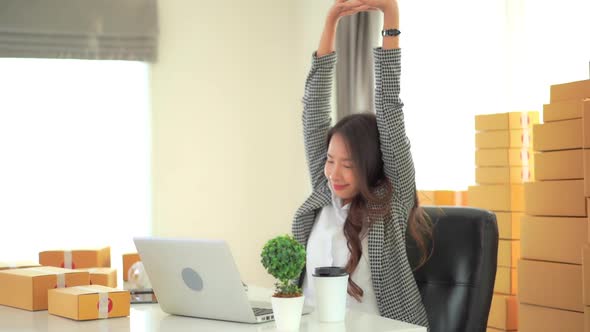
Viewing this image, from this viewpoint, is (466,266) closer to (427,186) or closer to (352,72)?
(427,186)

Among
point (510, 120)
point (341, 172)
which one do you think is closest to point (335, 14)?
point (341, 172)

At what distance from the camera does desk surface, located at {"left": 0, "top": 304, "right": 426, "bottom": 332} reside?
1.48 metres

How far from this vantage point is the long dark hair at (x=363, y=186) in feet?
6.88

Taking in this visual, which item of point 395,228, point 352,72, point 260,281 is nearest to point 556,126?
point 395,228

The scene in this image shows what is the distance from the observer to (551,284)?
2.94 meters

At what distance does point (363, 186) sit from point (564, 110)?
1095 millimetres

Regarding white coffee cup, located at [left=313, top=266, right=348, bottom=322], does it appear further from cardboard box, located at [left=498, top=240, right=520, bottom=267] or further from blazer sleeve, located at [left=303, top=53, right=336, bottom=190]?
cardboard box, located at [left=498, top=240, right=520, bottom=267]

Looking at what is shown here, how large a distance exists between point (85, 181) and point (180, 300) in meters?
3.74

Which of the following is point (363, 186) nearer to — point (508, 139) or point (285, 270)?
point (285, 270)

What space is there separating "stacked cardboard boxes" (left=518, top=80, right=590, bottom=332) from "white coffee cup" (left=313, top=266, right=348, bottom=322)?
149cm

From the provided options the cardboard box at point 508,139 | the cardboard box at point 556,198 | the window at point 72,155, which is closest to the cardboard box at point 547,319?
the cardboard box at point 556,198

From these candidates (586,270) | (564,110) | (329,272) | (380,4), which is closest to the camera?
(329,272)

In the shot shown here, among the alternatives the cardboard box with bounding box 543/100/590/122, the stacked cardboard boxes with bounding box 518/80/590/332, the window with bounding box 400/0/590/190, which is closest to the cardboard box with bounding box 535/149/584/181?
the stacked cardboard boxes with bounding box 518/80/590/332

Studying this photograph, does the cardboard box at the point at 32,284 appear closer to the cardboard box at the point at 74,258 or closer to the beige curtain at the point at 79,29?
the cardboard box at the point at 74,258
